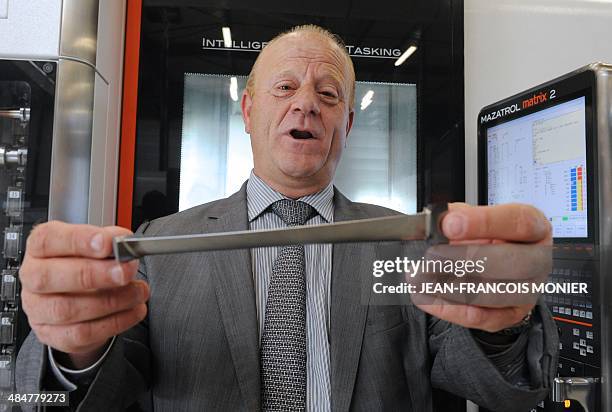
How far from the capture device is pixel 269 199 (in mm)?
831

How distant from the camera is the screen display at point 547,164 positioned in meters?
0.86

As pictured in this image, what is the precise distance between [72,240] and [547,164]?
2.83ft

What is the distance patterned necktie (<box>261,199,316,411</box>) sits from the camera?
65 centimetres

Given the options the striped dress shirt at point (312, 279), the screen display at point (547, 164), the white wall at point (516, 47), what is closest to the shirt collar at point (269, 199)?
the striped dress shirt at point (312, 279)

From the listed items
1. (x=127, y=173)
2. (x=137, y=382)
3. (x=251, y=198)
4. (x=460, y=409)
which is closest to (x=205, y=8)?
(x=127, y=173)

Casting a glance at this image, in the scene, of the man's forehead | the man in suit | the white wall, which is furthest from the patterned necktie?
the white wall

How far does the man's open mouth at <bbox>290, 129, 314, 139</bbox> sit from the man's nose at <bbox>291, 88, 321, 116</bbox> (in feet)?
0.10

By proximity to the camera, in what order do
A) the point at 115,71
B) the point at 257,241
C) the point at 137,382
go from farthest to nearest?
the point at 115,71, the point at 137,382, the point at 257,241

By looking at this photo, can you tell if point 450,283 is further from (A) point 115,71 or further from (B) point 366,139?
(A) point 115,71

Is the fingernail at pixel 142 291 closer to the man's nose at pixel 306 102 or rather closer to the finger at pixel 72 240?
the finger at pixel 72 240

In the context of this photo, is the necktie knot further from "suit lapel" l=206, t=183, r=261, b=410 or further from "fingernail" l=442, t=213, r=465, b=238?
"fingernail" l=442, t=213, r=465, b=238

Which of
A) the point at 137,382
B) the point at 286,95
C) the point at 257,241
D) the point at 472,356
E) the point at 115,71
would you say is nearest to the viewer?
the point at 257,241

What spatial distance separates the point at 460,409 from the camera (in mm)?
1117

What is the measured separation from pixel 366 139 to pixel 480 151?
10.6 inches
